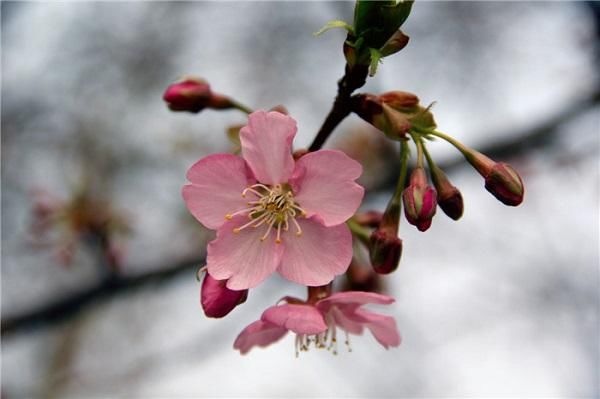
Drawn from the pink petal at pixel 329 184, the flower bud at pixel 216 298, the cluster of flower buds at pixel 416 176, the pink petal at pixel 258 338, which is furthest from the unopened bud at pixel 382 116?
the pink petal at pixel 258 338

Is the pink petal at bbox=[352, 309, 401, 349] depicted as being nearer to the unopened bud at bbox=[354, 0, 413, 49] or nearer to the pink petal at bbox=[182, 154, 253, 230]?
the pink petal at bbox=[182, 154, 253, 230]

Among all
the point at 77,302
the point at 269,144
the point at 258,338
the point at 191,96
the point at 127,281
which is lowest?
the point at 258,338

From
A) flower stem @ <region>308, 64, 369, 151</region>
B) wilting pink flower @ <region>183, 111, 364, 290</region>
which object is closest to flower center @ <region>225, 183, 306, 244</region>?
wilting pink flower @ <region>183, 111, 364, 290</region>

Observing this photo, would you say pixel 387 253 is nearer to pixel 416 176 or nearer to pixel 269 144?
pixel 416 176

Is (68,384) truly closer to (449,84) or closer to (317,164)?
(449,84)

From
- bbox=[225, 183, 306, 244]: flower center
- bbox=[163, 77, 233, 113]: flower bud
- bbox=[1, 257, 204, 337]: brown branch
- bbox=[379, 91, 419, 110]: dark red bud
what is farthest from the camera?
bbox=[1, 257, 204, 337]: brown branch

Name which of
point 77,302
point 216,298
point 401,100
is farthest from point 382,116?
point 77,302

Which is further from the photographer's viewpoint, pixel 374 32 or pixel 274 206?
pixel 274 206

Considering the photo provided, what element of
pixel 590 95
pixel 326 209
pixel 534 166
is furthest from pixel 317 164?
pixel 534 166
